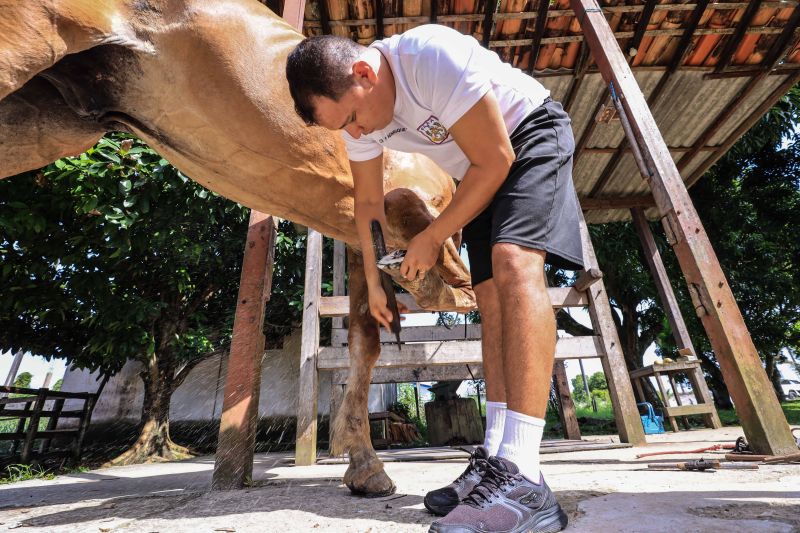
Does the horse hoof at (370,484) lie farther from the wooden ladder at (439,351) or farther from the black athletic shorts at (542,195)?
the wooden ladder at (439,351)

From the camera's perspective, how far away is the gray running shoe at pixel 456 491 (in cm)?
156

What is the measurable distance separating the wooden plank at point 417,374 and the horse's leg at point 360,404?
→ 2879 millimetres

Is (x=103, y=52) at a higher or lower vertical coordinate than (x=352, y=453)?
higher

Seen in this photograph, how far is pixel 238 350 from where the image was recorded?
9.34 ft

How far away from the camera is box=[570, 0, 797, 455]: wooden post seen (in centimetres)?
Result: 244

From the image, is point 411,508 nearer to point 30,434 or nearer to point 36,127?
point 36,127

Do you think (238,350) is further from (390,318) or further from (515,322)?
(515,322)

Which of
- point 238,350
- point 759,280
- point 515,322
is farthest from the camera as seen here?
point 759,280

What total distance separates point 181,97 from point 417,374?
481 cm

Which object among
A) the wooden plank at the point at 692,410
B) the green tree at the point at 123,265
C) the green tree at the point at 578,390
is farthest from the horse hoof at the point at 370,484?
the green tree at the point at 578,390

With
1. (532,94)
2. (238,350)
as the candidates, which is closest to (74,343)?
(238,350)

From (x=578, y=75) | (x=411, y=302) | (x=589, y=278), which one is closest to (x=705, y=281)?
(x=589, y=278)

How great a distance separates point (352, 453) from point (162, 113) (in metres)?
1.80

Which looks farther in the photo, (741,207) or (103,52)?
(741,207)
